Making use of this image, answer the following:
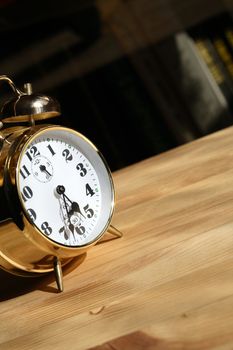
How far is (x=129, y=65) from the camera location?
319cm

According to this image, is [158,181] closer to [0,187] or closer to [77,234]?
[77,234]

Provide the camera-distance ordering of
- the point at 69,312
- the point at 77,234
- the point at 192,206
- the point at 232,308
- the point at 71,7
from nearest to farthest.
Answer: the point at 232,308, the point at 69,312, the point at 77,234, the point at 192,206, the point at 71,7

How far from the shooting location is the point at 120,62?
125 inches

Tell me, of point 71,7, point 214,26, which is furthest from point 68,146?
point 214,26

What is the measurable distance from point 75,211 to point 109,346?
320 millimetres

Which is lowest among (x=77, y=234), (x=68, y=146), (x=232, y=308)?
(x=232, y=308)

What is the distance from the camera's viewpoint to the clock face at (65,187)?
1064mm

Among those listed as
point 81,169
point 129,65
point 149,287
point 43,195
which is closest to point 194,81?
point 129,65

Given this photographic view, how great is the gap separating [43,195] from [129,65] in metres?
2.19

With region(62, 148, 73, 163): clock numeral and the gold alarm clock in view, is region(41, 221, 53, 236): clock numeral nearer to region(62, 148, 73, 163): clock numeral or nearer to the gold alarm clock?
the gold alarm clock

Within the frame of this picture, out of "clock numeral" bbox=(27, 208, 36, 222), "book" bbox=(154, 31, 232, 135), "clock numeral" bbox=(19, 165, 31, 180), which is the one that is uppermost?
"clock numeral" bbox=(19, 165, 31, 180)

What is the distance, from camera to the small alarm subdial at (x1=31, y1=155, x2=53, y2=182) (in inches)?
42.5

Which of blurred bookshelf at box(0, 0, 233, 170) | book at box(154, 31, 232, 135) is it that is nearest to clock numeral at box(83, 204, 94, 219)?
blurred bookshelf at box(0, 0, 233, 170)

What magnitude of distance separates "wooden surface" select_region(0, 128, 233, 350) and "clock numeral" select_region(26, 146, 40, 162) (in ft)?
0.71
